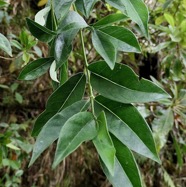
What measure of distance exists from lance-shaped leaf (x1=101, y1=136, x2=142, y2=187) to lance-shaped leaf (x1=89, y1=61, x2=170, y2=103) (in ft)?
0.20

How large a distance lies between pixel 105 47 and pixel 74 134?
12cm

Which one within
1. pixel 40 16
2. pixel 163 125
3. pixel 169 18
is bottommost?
pixel 163 125

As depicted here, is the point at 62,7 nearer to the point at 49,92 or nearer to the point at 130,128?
the point at 130,128

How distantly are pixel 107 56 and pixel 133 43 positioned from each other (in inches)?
1.5

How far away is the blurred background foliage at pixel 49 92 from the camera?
1.14m

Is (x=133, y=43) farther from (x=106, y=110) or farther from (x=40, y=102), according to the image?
(x=40, y=102)

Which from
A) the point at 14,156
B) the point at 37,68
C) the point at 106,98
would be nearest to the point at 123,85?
the point at 106,98

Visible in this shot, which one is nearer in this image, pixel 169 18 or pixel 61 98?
pixel 61 98

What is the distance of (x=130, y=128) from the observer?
0.40 m

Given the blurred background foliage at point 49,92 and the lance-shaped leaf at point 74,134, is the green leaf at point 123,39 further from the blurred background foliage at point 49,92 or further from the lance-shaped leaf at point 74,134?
the blurred background foliage at point 49,92

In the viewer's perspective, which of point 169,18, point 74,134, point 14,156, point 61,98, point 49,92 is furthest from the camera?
point 49,92

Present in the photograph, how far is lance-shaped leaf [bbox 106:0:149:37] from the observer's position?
40 cm

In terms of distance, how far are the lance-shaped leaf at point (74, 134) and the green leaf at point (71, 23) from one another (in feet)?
0.32

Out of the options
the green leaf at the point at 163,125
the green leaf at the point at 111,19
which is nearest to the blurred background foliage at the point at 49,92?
the green leaf at the point at 163,125
